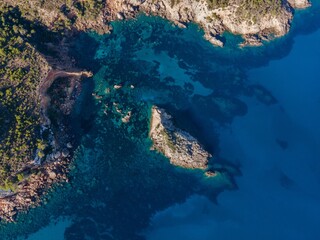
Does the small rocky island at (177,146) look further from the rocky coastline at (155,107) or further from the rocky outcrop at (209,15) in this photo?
the rocky outcrop at (209,15)

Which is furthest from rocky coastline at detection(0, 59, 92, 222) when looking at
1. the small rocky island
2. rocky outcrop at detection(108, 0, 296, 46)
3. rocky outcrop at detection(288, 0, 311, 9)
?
rocky outcrop at detection(288, 0, 311, 9)

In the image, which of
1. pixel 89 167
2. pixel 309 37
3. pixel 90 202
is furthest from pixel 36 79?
pixel 309 37

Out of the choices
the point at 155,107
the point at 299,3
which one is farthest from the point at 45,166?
the point at 299,3

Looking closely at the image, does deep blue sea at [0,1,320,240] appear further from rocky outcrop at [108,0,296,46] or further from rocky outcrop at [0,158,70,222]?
rocky outcrop at [108,0,296,46]

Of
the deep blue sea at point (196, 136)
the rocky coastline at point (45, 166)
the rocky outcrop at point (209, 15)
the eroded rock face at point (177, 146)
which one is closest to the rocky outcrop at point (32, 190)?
the rocky coastline at point (45, 166)

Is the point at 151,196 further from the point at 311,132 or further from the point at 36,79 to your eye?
the point at 311,132

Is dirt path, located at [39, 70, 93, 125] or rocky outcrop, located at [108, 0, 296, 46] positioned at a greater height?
rocky outcrop, located at [108, 0, 296, 46]

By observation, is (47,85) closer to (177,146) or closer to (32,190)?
(32,190)
